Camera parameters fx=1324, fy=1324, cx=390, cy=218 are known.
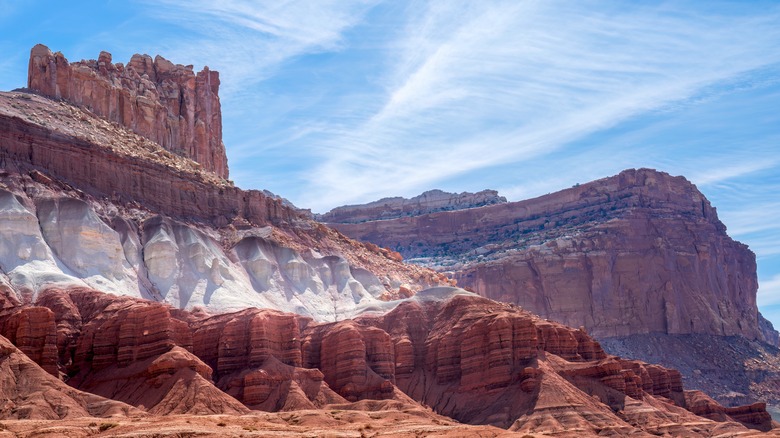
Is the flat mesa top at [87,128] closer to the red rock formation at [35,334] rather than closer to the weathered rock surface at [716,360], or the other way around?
the red rock formation at [35,334]

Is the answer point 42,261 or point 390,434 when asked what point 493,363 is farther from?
point 42,261

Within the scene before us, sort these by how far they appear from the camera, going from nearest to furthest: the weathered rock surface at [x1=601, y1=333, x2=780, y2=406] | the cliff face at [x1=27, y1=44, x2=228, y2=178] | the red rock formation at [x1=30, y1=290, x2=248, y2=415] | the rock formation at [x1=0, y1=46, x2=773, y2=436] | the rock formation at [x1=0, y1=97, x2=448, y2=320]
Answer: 1. the red rock formation at [x1=30, y1=290, x2=248, y2=415]
2. the rock formation at [x1=0, y1=46, x2=773, y2=436]
3. the rock formation at [x1=0, y1=97, x2=448, y2=320]
4. the cliff face at [x1=27, y1=44, x2=228, y2=178]
5. the weathered rock surface at [x1=601, y1=333, x2=780, y2=406]

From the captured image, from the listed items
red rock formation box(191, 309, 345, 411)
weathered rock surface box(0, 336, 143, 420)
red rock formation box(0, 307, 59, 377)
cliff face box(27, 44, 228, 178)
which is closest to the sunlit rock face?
red rock formation box(0, 307, 59, 377)

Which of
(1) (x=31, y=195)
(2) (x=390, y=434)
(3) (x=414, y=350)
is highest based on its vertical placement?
(1) (x=31, y=195)

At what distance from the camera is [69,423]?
8638 cm

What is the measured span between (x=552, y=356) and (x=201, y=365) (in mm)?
34442

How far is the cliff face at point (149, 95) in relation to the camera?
5674 inches

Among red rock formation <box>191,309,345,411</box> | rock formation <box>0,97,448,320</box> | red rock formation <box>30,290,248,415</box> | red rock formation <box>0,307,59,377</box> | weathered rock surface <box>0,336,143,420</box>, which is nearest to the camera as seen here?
weathered rock surface <box>0,336,143,420</box>

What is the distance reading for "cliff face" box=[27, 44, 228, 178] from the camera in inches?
5674

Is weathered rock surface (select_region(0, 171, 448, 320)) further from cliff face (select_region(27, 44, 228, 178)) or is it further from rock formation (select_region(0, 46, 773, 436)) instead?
cliff face (select_region(27, 44, 228, 178))

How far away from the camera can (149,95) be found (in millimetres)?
157750

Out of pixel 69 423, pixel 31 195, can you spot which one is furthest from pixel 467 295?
pixel 69 423

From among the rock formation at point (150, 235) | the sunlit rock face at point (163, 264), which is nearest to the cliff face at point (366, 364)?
the sunlit rock face at point (163, 264)

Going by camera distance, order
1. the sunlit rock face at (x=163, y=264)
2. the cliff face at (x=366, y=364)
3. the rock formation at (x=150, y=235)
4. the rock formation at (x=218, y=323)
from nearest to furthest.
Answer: the rock formation at (x=218, y=323), the cliff face at (x=366, y=364), the sunlit rock face at (x=163, y=264), the rock formation at (x=150, y=235)
